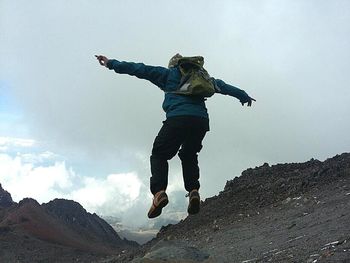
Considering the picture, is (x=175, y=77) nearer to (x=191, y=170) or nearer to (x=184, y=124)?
(x=184, y=124)

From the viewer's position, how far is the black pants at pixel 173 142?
629 cm

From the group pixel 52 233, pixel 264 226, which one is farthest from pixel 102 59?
pixel 52 233

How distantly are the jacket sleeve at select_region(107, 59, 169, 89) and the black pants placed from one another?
568 mm

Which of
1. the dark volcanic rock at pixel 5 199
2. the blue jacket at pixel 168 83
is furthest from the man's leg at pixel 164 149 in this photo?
the dark volcanic rock at pixel 5 199

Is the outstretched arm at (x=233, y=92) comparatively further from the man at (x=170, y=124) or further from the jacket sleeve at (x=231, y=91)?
the man at (x=170, y=124)

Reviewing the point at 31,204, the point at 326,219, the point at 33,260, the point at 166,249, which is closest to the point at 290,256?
the point at 166,249

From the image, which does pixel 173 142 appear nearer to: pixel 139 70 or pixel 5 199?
pixel 139 70

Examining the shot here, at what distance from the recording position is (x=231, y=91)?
23.3ft

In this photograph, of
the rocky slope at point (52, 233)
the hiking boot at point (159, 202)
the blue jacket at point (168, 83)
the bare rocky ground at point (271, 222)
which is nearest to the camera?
the hiking boot at point (159, 202)

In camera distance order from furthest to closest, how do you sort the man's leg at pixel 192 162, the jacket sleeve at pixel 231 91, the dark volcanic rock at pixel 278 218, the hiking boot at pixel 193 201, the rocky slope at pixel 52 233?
the rocky slope at pixel 52 233
the dark volcanic rock at pixel 278 218
the jacket sleeve at pixel 231 91
the hiking boot at pixel 193 201
the man's leg at pixel 192 162

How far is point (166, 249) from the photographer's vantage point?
8.88m

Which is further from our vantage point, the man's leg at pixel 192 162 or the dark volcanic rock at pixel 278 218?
the dark volcanic rock at pixel 278 218

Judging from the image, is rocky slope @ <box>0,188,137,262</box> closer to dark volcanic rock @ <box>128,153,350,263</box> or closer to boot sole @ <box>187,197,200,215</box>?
dark volcanic rock @ <box>128,153,350,263</box>

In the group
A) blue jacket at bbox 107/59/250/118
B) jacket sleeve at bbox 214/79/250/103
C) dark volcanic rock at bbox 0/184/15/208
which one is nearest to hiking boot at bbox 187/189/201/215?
blue jacket at bbox 107/59/250/118
